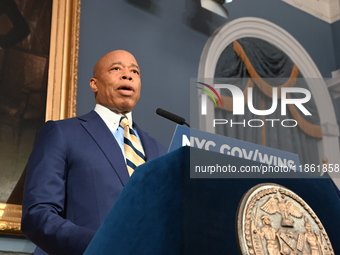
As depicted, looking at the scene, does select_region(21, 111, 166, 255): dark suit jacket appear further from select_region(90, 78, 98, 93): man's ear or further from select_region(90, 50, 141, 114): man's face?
select_region(90, 78, 98, 93): man's ear

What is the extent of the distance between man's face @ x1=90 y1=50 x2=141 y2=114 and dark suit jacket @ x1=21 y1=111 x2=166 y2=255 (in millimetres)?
191

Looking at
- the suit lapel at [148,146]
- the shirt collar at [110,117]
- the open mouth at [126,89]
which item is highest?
the open mouth at [126,89]

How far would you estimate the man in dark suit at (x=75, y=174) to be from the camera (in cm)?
150

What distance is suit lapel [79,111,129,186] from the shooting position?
69.9 inches

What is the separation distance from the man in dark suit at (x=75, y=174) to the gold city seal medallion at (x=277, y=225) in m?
0.57

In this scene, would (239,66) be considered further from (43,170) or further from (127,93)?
(43,170)

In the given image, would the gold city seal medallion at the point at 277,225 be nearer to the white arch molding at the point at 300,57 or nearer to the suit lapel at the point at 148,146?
the suit lapel at the point at 148,146

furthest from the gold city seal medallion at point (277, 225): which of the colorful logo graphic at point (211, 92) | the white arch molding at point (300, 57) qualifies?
the white arch molding at point (300, 57)

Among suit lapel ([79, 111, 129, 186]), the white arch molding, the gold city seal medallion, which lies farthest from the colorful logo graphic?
the gold city seal medallion

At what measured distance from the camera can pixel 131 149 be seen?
192cm

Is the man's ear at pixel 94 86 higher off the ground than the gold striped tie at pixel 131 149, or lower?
higher

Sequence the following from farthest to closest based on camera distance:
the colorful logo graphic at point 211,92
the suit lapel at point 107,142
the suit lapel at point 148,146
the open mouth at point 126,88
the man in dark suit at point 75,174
A: the colorful logo graphic at point 211,92 → the open mouth at point 126,88 → the suit lapel at point 148,146 → the suit lapel at point 107,142 → the man in dark suit at point 75,174

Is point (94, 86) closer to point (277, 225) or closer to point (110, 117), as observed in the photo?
point (110, 117)

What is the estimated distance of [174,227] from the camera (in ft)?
2.97
